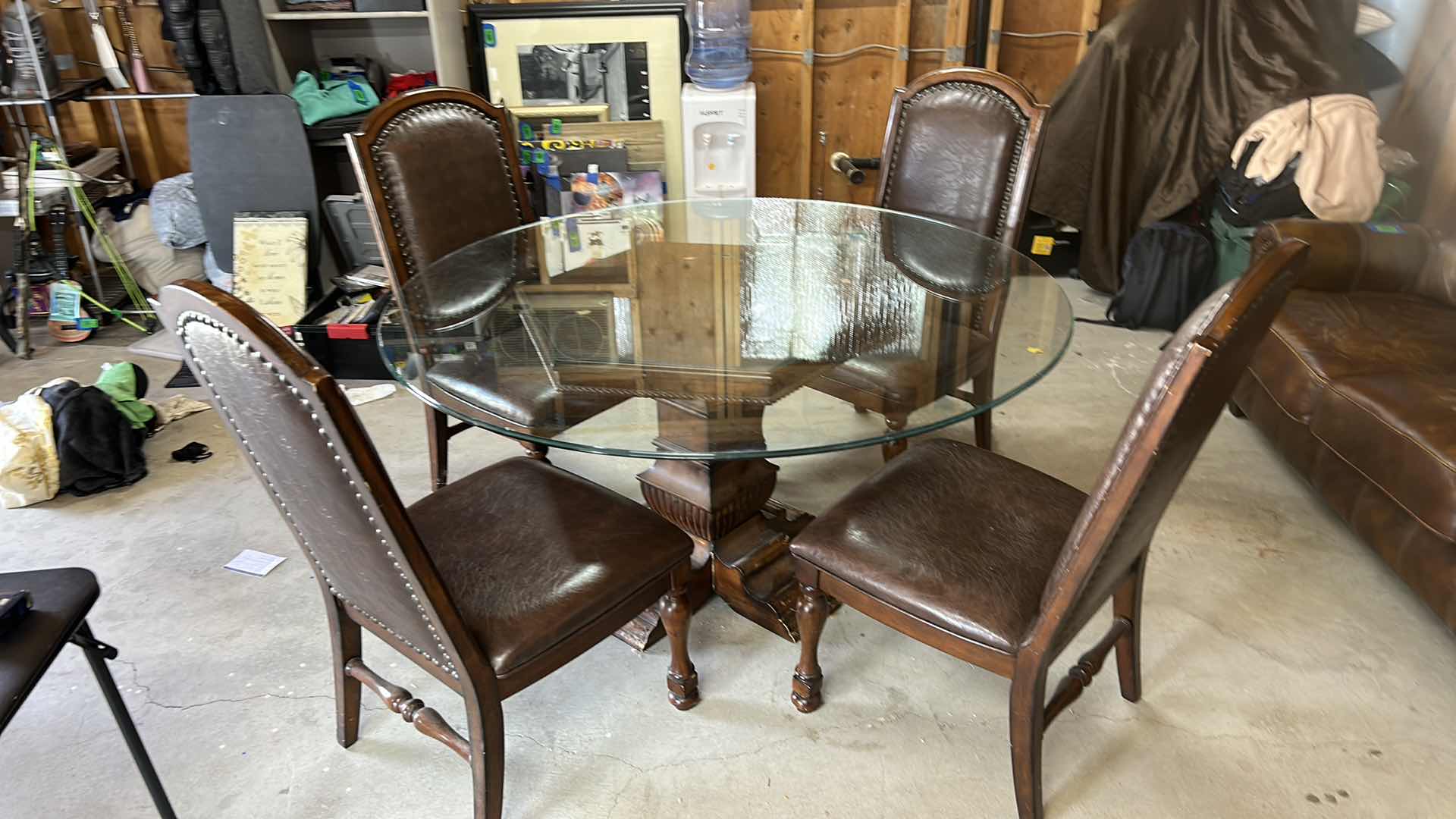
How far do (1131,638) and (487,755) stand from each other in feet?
3.94

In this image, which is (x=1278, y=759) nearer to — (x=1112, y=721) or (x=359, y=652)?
(x=1112, y=721)

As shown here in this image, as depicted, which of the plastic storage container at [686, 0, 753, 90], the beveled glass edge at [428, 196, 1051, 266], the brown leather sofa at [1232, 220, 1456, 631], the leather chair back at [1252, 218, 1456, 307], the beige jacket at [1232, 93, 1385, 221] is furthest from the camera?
the plastic storage container at [686, 0, 753, 90]

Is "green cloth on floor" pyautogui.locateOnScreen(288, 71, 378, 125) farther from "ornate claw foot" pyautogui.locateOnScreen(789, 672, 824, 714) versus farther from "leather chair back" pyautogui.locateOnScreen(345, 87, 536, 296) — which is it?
"ornate claw foot" pyautogui.locateOnScreen(789, 672, 824, 714)

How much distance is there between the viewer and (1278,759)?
5.74 feet

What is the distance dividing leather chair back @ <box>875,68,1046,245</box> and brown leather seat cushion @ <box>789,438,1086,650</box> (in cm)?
92

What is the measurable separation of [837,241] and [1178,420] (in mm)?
1395

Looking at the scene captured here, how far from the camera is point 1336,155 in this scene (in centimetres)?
309

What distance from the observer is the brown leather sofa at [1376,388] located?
6.45 ft

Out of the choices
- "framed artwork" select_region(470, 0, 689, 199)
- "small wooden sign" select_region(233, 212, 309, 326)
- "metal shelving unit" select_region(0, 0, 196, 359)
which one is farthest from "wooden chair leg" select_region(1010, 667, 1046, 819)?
"metal shelving unit" select_region(0, 0, 196, 359)

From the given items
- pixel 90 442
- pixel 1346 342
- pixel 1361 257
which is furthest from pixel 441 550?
pixel 1361 257

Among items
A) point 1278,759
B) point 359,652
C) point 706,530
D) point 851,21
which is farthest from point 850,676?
point 851,21

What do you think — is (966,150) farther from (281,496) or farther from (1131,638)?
(281,496)

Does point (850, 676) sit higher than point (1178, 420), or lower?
lower

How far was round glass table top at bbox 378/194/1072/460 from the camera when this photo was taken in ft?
5.25
